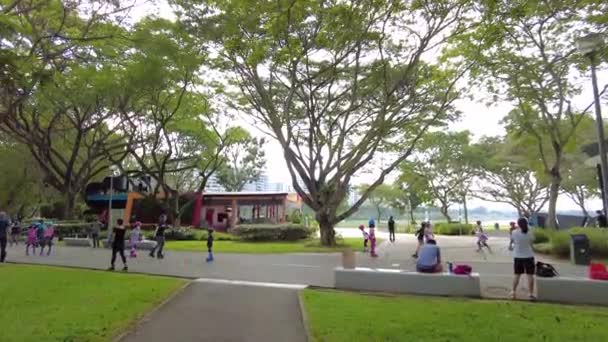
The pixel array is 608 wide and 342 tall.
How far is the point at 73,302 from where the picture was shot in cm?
848

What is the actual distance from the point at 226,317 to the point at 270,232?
19.5m

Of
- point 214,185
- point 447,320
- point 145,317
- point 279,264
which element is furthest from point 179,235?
point 214,185

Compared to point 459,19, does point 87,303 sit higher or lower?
lower

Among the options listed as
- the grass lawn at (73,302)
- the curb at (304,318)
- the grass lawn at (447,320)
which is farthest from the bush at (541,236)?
the grass lawn at (73,302)

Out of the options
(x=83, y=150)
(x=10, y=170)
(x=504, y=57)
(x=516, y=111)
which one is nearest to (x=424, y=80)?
(x=504, y=57)

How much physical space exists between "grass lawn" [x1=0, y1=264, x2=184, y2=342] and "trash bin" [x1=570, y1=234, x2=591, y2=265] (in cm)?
1268

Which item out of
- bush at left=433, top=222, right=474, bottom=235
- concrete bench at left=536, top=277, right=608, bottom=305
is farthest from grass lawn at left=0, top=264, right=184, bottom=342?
bush at left=433, top=222, right=474, bottom=235

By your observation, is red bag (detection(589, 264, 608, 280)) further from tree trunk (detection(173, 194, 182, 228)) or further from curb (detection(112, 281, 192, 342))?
tree trunk (detection(173, 194, 182, 228))

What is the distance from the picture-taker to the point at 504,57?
20.0 metres

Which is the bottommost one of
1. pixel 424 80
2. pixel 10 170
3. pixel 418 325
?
pixel 418 325

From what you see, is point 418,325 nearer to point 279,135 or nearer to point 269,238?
point 279,135

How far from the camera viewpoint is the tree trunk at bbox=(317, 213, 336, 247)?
2334cm

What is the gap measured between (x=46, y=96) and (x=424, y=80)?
66.3 ft

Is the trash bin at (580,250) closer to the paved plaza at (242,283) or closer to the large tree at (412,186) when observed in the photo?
the paved plaza at (242,283)
